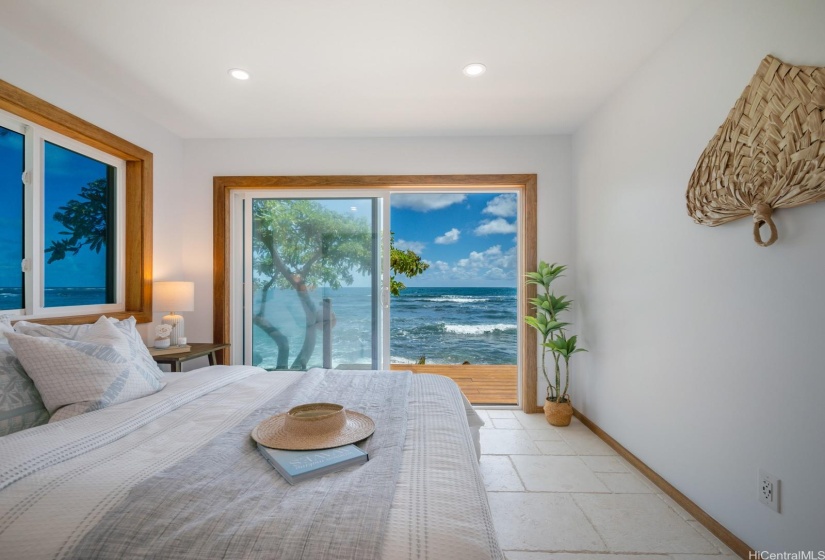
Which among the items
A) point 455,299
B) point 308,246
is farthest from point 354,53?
point 455,299

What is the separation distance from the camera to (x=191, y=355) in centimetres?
318

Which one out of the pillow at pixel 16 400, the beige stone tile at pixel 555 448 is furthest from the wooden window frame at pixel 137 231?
the beige stone tile at pixel 555 448

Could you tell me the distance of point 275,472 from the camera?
3.86 feet

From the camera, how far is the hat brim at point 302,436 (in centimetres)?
130

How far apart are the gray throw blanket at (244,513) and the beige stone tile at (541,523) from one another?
3.54ft

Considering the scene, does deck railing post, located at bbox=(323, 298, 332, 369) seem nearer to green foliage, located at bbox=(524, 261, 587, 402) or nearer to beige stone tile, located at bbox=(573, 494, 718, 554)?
green foliage, located at bbox=(524, 261, 587, 402)

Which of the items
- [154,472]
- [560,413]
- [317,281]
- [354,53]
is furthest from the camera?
[317,281]

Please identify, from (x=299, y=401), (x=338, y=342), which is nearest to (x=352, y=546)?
(x=299, y=401)

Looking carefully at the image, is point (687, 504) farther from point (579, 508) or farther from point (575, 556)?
point (575, 556)

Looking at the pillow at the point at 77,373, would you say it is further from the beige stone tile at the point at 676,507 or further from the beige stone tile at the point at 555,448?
the beige stone tile at the point at 676,507

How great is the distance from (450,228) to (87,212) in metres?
7.36

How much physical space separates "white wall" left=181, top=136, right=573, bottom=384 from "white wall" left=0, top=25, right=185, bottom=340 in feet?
0.51

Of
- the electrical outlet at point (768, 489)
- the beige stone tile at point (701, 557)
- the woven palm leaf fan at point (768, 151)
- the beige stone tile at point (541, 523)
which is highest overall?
the woven palm leaf fan at point (768, 151)

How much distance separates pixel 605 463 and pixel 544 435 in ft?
1.86
